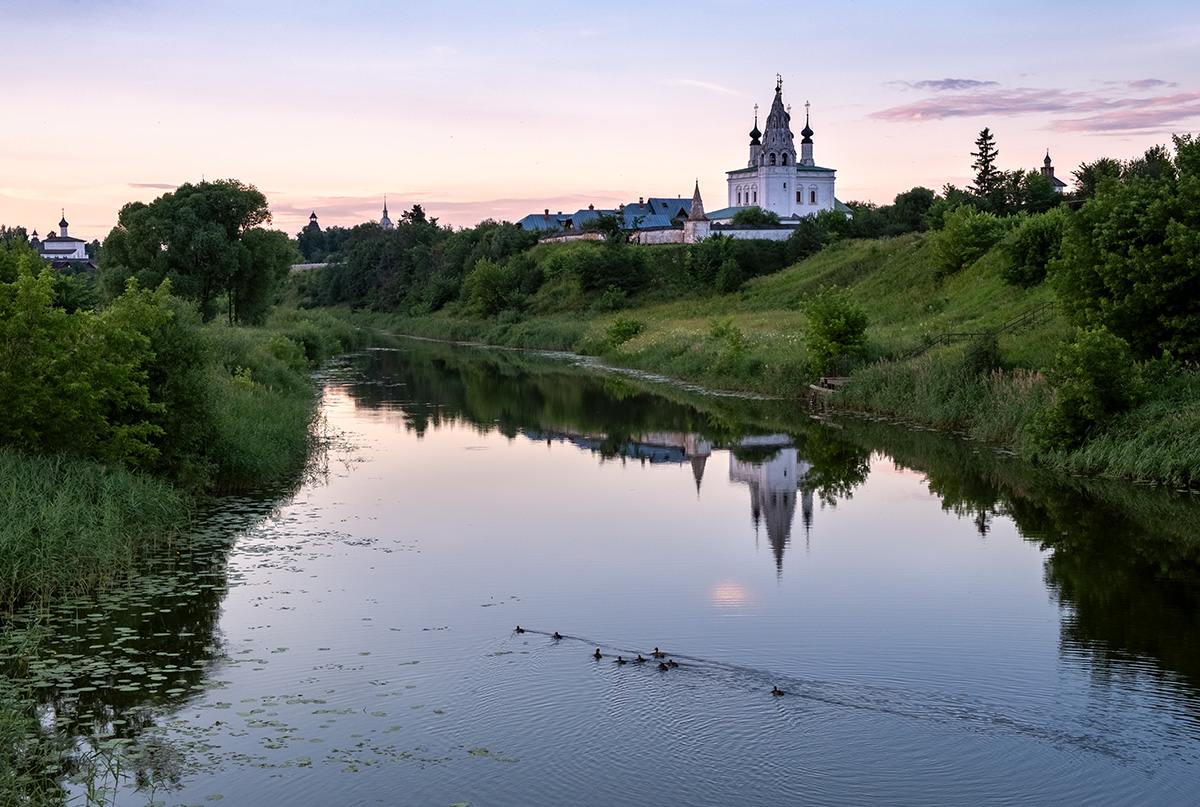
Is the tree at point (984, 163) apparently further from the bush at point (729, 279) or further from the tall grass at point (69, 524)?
the tall grass at point (69, 524)

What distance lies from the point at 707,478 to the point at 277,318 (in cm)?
5396

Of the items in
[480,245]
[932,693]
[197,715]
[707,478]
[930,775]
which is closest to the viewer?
[930,775]

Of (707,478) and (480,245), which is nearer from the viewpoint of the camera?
(707,478)

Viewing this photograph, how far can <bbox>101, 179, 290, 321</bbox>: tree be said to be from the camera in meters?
57.4

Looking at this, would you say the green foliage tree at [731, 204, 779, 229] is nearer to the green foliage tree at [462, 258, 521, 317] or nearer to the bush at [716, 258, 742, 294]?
the bush at [716, 258, 742, 294]

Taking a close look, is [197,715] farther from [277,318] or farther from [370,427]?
[277,318]

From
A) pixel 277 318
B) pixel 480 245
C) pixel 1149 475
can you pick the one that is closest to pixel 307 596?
pixel 1149 475

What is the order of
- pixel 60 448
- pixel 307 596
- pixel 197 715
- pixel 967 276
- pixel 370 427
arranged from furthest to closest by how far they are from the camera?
pixel 967 276 < pixel 370 427 < pixel 60 448 < pixel 307 596 < pixel 197 715

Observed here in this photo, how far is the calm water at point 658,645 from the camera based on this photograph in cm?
1140

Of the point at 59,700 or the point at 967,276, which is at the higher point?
the point at 967,276

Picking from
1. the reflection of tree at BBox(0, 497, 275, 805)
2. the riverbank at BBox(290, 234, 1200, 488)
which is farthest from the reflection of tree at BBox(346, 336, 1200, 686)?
the reflection of tree at BBox(0, 497, 275, 805)

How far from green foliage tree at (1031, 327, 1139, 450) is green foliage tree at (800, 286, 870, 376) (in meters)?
13.0

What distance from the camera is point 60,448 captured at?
19.4 meters

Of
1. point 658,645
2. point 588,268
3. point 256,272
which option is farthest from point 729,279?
point 658,645
